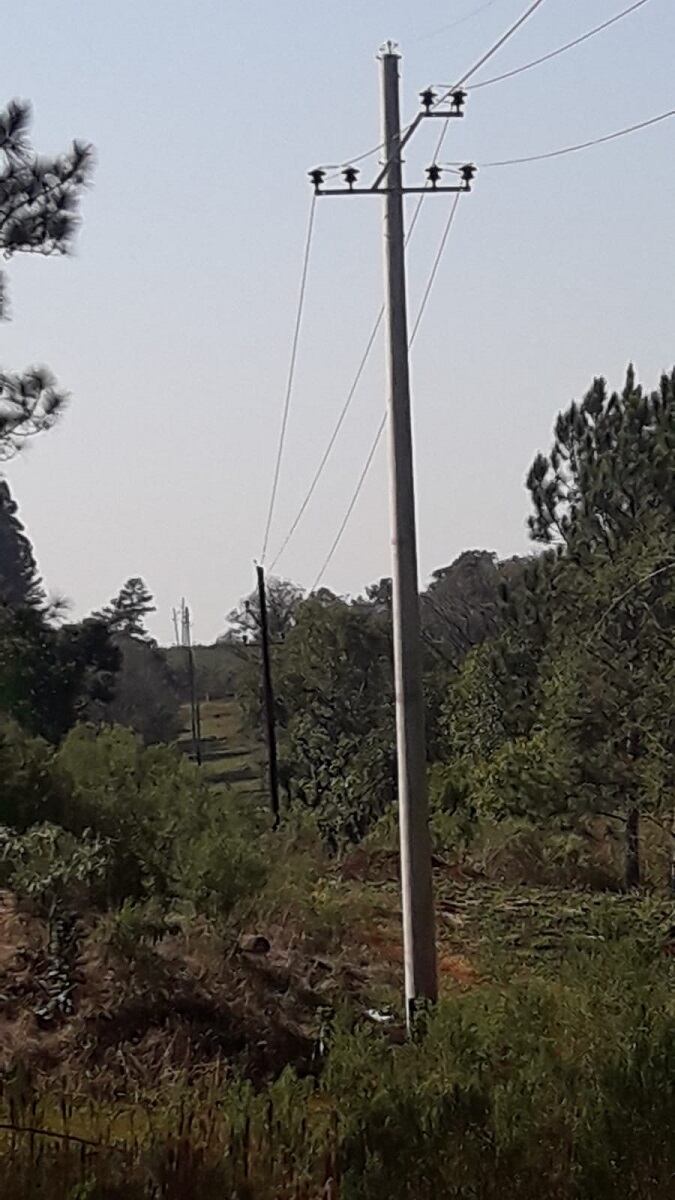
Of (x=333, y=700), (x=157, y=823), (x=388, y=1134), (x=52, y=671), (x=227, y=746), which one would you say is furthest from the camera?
(x=227, y=746)

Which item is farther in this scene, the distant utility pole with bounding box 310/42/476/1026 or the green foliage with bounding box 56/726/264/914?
the green foliage with bounding box 56/726/264/914

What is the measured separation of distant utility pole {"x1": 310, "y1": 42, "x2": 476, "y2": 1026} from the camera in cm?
1075

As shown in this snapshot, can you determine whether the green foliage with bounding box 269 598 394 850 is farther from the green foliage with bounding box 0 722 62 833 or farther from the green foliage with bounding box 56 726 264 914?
the green foliage with bounding box 0 722 62 833

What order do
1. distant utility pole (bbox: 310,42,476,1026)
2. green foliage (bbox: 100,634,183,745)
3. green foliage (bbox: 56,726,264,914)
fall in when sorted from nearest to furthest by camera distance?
1. distant utility pole (bbox: 310,42,476,1026)
2. green foliage (bbox: 56,726,264,914)
3. green foliage (bbox: 100,634,183,745)

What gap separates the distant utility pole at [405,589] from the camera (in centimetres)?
1075

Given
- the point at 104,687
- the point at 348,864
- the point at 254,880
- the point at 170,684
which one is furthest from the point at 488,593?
the point at 254,880

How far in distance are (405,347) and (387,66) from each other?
2106 millimetres

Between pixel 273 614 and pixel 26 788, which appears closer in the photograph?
pixel 26 788

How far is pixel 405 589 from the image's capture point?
11078mm

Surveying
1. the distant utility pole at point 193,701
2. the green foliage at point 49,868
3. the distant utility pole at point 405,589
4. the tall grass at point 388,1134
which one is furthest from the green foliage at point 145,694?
the tall grass at point 388,1134

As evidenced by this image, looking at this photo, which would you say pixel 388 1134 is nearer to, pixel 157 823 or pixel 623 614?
pixel 157 823

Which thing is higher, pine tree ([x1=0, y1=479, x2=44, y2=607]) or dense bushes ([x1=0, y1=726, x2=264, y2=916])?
pine tree ([x1=0, y1=479, x2=44, y2=607])

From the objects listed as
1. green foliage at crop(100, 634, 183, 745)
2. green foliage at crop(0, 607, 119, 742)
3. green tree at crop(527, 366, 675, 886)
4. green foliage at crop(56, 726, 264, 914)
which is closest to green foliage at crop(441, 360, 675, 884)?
green tree at crop(527, 366, 675, 886)

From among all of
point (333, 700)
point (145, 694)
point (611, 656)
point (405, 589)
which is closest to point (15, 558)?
point (145, 694)
